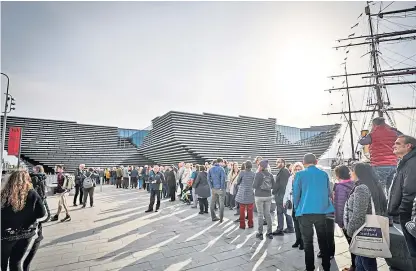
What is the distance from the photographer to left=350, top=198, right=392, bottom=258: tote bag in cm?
209

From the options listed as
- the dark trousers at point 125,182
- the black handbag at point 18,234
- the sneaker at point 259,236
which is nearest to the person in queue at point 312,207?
the sneaker at point 259,236

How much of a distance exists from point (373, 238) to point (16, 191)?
363 cm

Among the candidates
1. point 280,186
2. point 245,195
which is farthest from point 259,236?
point 280,186

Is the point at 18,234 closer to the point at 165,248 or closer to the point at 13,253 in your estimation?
the point at 13,253

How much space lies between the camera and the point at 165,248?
152 inches

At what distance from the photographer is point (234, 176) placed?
22.7 feet

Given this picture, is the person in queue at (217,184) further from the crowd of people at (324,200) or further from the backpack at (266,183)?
the backpack at (266,183)

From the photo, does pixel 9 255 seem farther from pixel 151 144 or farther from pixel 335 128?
pixel 335 128

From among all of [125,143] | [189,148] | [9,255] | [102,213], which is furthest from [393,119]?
[125,143]

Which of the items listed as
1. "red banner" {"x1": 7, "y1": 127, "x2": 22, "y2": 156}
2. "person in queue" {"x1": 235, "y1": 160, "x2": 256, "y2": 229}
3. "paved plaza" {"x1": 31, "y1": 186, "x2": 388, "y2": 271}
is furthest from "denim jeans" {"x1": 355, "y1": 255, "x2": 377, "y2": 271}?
"red banner" {"x1": 7, "y1": 127, "x2": 22, "y2": 156}

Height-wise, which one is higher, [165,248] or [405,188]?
[405,188]

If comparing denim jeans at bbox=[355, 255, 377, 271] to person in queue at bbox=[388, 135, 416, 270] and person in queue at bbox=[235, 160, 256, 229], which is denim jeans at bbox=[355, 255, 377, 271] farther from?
person in queue at bbox=[235, 160, 256, 229]

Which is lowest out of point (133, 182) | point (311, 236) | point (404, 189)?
point (133, 182)

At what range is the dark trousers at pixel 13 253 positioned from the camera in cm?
223
